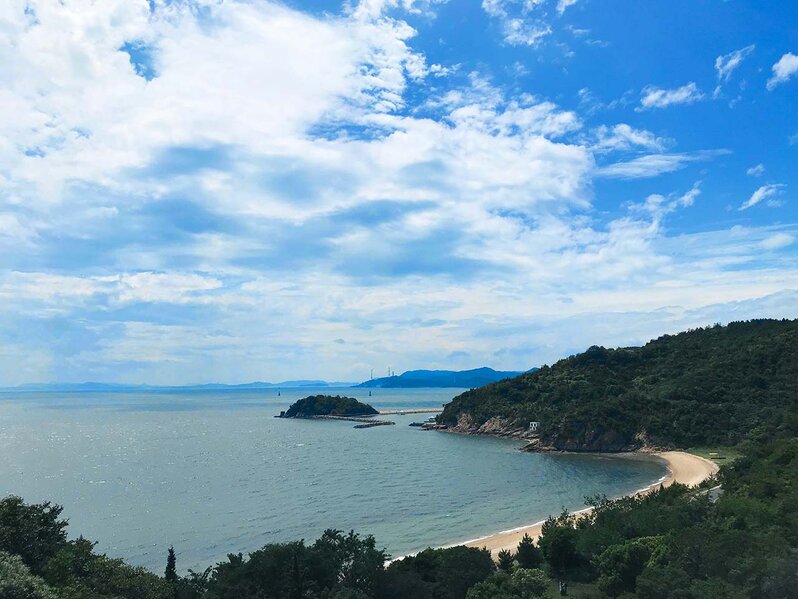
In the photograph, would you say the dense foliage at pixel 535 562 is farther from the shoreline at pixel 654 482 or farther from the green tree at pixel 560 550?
the shoreline at pixel 654 482

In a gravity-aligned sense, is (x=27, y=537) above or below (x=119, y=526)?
above

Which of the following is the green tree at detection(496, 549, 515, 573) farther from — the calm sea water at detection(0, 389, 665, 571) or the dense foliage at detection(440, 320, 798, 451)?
the dense foliage at detection(440, 320, 798, 451)

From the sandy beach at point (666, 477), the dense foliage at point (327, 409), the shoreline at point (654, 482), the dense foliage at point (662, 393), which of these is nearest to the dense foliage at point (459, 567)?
the shoreline at point (654, 482)

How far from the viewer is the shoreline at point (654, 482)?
41.0 meters

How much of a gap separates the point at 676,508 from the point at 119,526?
42.0 metres

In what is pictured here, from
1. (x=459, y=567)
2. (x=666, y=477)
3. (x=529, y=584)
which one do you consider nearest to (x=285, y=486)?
(x=459, y=567)

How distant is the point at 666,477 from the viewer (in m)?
67.2

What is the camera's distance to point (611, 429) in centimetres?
9244

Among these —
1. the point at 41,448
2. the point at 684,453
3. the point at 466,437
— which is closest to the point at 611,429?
the point at 684,453

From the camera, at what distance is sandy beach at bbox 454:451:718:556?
41.2 metres

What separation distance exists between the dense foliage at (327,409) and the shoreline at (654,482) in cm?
9988

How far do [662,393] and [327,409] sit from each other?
10708cm

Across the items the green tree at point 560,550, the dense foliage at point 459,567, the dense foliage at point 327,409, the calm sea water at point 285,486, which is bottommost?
the calm sea water at point 285,486

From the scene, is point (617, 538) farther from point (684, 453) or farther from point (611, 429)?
point (611, 429)
